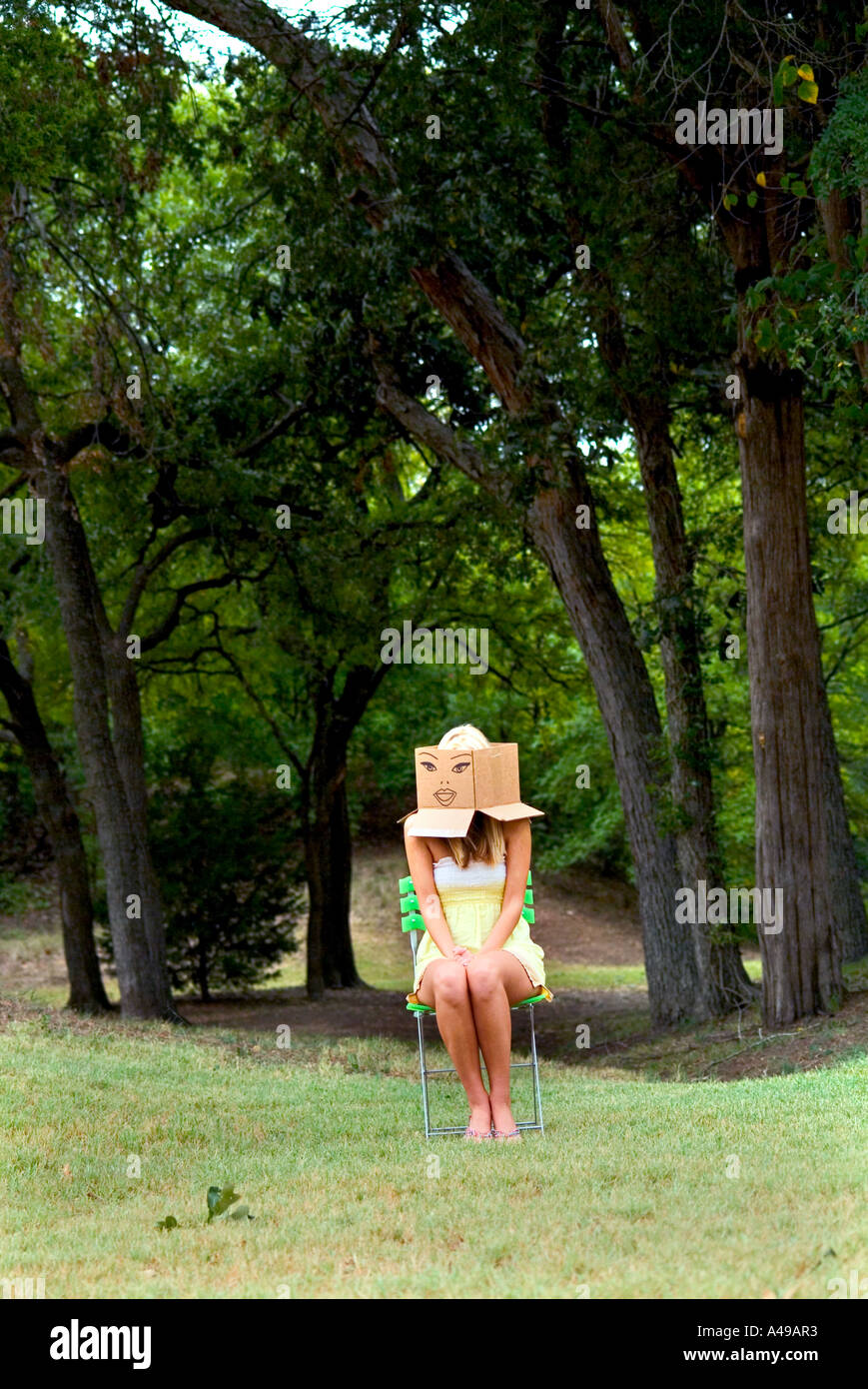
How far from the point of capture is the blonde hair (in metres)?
6.74

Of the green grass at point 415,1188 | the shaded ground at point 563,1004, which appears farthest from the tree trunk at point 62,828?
the green grass at point 415,1188

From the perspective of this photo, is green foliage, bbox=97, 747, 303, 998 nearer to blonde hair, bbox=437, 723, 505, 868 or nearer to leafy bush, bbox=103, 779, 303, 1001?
leafy bush, bbox=103, 779, 303, 1001

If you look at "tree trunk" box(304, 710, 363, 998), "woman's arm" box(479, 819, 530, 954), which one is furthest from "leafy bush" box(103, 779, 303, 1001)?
"woman's arm" box(479, 819, 530, 954)

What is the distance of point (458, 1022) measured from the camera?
6.45m

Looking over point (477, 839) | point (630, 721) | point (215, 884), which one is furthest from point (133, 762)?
point (477, 839)

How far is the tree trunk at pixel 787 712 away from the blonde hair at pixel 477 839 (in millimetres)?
5488

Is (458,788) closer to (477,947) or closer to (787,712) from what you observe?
(477,947)

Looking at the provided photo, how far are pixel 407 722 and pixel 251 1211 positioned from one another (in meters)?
23.5

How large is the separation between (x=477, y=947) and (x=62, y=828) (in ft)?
41.3

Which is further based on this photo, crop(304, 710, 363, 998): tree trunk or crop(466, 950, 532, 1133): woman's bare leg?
crop(304, 710, 363, 998): tree trunk

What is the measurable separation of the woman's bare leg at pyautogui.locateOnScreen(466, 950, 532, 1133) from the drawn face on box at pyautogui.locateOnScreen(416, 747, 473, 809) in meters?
0.78

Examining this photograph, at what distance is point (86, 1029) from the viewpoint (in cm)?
1171

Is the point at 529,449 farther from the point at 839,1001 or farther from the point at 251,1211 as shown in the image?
the point at 251,1211
